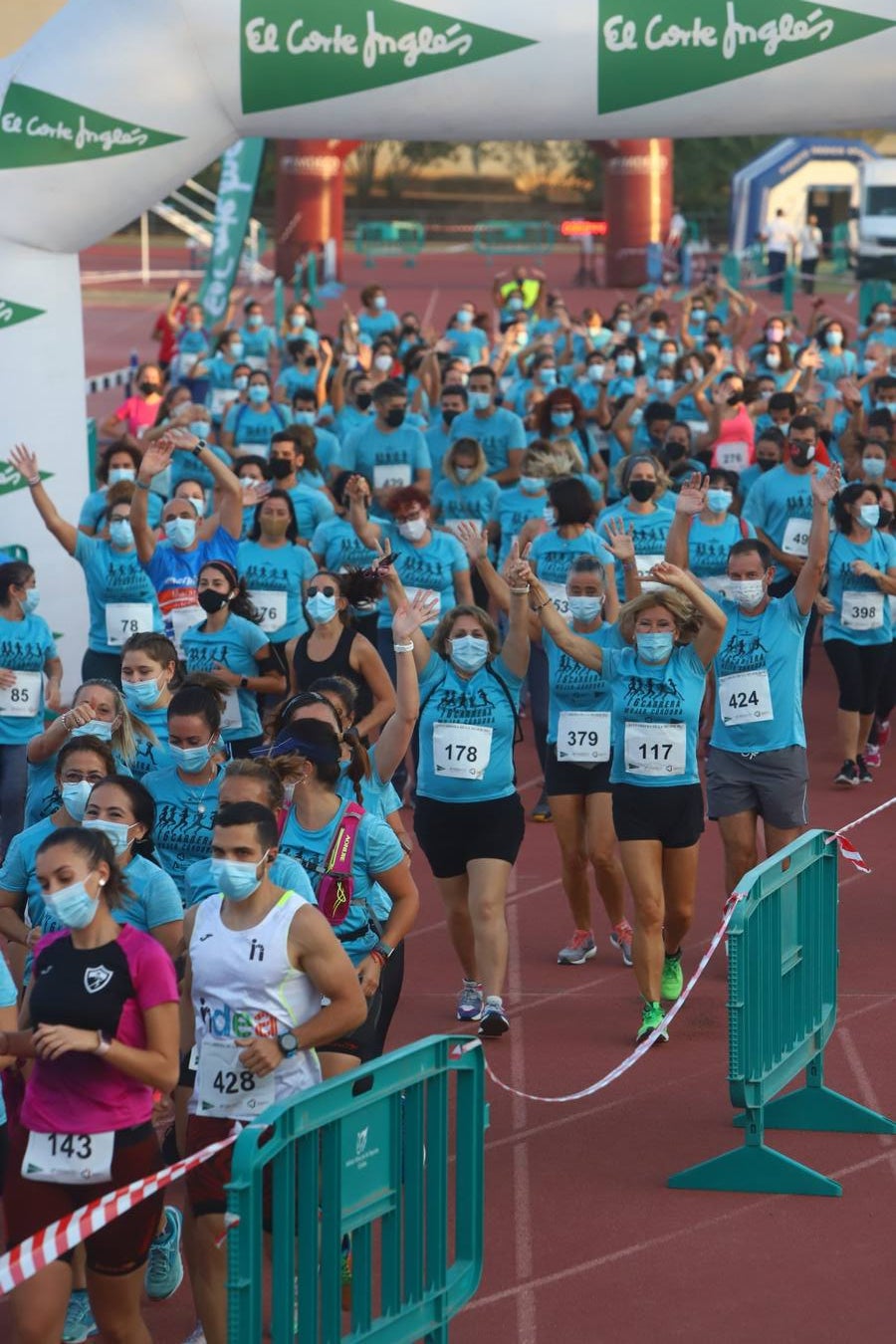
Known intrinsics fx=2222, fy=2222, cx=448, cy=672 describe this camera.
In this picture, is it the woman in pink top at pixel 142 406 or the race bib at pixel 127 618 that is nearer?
the race bib at pixel 127 618

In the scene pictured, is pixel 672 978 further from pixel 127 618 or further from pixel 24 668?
pixel 127 618

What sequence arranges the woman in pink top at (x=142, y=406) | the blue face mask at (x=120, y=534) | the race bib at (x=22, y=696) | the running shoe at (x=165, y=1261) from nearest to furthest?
the running shoe at (x=165, y=1261)
the race bib at (x=22, y=696)
the blue face mask at (x=120, y=534)
the woman in pink top at (x=142, y=406)

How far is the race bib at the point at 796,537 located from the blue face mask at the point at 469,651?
4702 mm

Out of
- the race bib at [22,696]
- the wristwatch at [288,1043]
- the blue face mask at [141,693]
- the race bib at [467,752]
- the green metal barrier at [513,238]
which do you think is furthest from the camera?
A: the green metal barrier at [513,238]

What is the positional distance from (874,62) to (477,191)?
5984 cm

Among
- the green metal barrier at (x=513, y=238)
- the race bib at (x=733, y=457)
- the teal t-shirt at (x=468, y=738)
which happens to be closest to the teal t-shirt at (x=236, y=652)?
the teal t-shirt at (x=468, y=738)

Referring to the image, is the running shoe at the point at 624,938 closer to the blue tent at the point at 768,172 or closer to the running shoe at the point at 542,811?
the running shoe at the point at 542,811

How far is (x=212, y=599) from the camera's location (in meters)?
9.23

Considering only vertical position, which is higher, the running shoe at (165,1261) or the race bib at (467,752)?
the race bib at (467,752)

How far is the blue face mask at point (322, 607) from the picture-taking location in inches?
354

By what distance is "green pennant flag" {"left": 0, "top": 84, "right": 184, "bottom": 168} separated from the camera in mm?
11734

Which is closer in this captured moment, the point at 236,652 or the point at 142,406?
the point at 236,652

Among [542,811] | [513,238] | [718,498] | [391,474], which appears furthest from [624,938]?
[513,238]

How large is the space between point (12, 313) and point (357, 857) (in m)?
6.84
